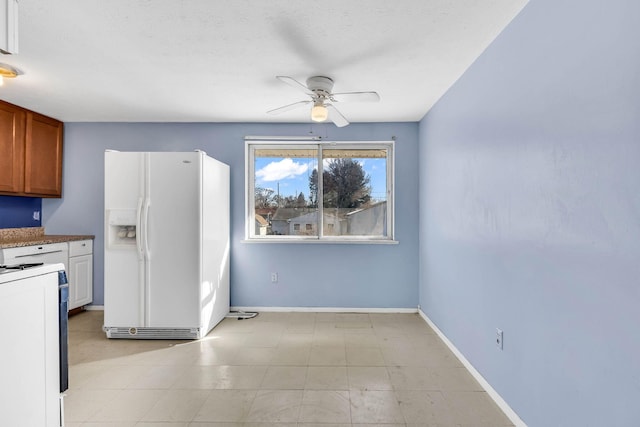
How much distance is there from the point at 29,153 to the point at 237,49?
303 centimetres

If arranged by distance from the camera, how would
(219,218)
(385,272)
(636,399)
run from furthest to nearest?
(385,272) < (219,218) < (636,399)

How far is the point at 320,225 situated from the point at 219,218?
1243 millimetres

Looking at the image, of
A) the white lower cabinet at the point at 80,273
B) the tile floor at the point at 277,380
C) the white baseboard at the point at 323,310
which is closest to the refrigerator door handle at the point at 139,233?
the tile floor at the point at 277,380

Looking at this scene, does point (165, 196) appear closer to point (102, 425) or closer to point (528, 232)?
point (102, 425)

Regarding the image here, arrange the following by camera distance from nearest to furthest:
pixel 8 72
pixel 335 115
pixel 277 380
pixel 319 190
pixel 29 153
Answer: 1. pixel 277 380
2. pixel 8 72
3. pixel 335 115
4. pixel 29 153
5. pixel 319 190

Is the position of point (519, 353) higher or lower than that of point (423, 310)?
higher

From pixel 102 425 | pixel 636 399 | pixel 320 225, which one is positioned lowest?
pixel 102 425

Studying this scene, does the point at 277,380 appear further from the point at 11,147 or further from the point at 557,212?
the point at 11,147

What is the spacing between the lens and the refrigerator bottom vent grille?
3168 millimetres

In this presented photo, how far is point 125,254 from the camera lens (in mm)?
3141

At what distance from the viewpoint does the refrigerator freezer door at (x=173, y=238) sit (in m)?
3.13

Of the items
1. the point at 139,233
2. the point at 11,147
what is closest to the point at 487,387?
the point at 139,233

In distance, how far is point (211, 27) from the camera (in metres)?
2.03

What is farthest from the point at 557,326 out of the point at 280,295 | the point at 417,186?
the point at 280,295
